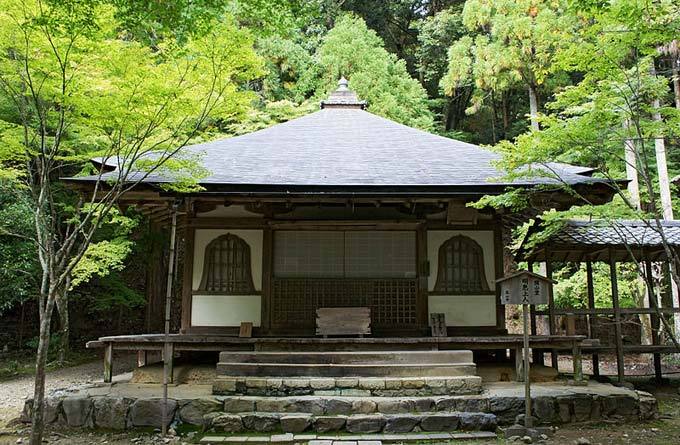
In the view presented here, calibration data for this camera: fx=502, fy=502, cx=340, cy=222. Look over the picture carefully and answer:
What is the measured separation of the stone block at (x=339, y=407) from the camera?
6715 millimetres

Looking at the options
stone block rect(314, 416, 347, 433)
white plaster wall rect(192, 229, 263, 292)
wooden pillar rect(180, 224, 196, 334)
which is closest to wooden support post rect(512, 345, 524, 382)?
stone block rect(314, 416, 347, 433)

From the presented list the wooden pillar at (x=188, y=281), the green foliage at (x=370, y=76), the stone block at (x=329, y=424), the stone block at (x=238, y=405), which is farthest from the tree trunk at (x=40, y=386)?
the green foliage at (x=370, y=76)

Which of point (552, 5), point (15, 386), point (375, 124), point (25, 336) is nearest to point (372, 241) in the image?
point (375, 124)

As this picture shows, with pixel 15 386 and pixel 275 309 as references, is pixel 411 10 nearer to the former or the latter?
pixel 275 309

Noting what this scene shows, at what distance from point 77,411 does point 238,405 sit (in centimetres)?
224

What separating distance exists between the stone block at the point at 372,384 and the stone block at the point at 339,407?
1.55 ft

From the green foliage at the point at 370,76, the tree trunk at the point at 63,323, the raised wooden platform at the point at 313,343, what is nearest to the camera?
the raised wooden platform at the point at 313,343

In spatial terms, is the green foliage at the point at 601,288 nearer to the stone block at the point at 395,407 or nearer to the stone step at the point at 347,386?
the stone step at the point at 347,386

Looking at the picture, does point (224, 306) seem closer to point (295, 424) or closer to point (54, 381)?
point (295, 424)

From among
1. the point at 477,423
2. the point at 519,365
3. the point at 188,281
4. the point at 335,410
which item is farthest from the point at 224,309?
the point at 519,365

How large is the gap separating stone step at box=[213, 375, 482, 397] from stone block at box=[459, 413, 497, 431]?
50 cm

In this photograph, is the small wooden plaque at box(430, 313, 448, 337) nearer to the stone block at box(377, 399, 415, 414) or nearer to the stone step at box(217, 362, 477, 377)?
the stone step at box(217, 362, 477, 377)

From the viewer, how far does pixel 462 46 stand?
A: 19.1m

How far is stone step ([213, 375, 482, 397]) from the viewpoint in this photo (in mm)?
7109
